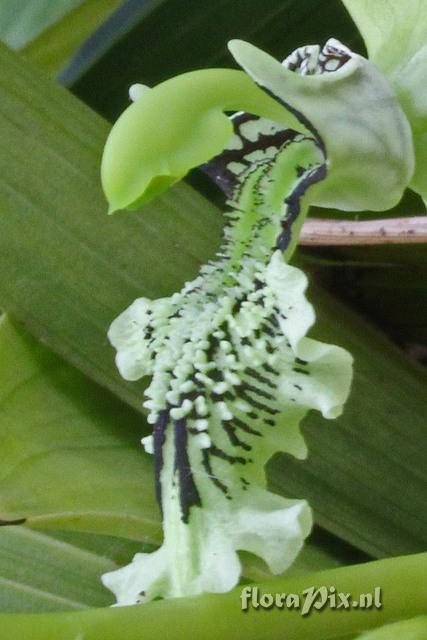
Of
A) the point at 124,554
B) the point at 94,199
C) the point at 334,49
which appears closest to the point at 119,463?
the point at 124,554

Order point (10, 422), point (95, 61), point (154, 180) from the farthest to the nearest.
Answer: point (95, 61) → point (10, 422) → point (154, 180)

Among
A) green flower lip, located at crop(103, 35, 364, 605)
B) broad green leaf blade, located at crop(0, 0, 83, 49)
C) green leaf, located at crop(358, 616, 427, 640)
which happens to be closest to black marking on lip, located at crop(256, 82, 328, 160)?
green flower lip, located at crop(103, 35, 364, 605)

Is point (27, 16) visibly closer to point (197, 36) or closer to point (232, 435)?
point (197, 36)

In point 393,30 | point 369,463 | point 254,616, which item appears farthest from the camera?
point 369,463

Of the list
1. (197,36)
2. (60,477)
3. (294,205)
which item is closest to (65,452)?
(60,477)

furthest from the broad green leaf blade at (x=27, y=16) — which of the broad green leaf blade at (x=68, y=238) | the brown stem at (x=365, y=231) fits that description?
the brown stem at (x=365, y=231)

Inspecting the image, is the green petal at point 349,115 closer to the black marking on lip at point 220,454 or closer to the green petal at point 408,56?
the green petal at point 408,56

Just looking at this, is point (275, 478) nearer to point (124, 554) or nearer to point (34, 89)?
point (124, 554)
